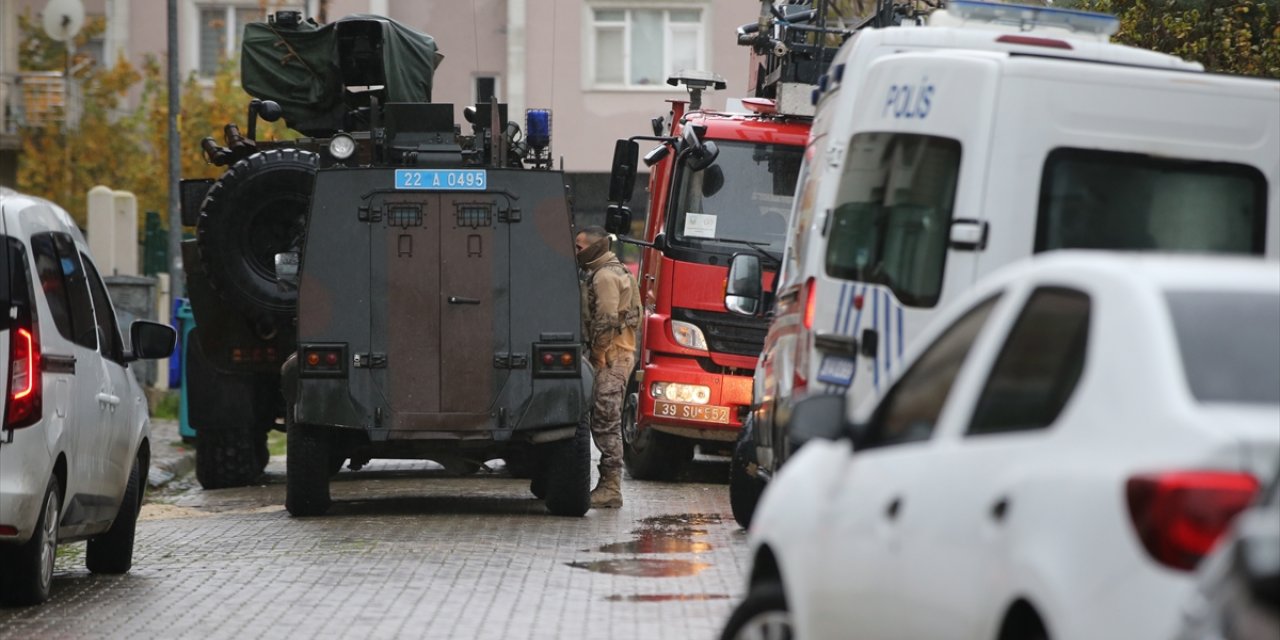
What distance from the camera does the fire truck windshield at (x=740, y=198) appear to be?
17.2 meters

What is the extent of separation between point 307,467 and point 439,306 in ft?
4.46

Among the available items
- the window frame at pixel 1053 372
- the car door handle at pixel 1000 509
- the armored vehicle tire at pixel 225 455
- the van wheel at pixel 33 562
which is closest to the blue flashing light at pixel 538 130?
the armored vehicle tire at pixel 225 455

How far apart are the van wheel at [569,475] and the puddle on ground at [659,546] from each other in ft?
4.06

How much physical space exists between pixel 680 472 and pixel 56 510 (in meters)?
9.17

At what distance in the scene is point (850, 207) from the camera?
10062 mm

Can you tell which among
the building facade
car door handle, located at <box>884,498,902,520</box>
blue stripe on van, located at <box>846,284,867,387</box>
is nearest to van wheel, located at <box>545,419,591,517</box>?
blue stripe on van, located at <box>846,284,867,387</box>

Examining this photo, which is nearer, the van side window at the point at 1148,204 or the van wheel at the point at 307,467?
the van side window at the point at 1148,204

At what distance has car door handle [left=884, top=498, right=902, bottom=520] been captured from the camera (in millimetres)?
5324

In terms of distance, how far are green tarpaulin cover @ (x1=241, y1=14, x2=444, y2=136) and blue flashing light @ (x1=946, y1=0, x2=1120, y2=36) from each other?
24.1ft

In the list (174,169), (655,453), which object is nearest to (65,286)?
(655,453)

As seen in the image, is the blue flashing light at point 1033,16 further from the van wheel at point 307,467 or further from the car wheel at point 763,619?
the car wheel at point 763,619

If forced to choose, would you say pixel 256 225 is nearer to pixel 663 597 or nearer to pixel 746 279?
pixel 746 279

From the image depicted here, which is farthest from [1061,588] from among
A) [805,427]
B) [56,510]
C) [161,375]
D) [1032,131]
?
[161,375]

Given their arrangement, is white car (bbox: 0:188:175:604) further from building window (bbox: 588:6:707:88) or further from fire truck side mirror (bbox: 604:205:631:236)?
building window (bbox: 588:6:707:88)
